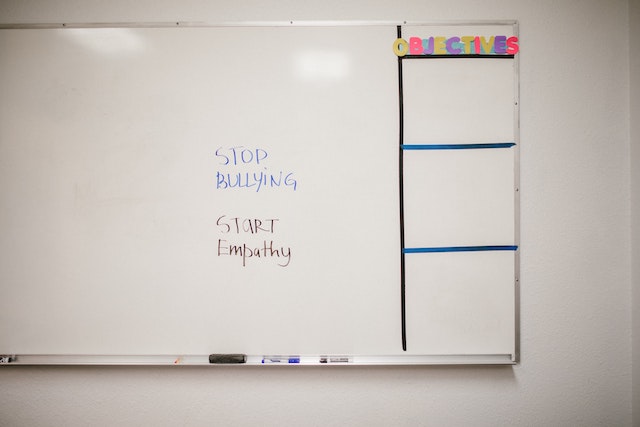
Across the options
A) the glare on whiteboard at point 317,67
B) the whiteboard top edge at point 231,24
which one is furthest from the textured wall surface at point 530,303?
the glare on whiteboard at point 317,67

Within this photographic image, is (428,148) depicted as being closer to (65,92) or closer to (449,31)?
(449,31)

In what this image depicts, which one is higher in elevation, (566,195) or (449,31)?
(449,31)

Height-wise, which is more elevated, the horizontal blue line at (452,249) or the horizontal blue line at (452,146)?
the horizontal blue line at (452,146)

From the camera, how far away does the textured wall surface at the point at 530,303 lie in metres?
0.90

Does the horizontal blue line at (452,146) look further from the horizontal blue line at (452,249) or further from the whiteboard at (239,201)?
the horizontal blue line at (452,249)

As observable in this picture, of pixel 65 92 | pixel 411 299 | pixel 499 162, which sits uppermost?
pixel 65 92

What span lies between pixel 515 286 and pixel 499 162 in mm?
418

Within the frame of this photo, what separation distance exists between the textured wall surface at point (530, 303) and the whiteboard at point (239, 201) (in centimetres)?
8

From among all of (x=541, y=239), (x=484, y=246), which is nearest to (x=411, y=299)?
(x=484, y=246)

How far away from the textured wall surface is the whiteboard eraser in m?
0.07

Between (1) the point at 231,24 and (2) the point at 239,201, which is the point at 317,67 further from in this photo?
(2) the point at 239,201

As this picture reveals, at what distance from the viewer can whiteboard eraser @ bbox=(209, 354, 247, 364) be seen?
88cm

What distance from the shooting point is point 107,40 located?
2.94 ft

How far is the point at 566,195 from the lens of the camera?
2.98 feet
